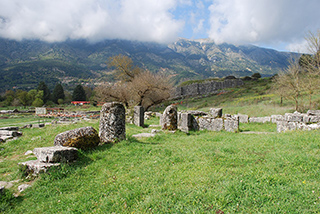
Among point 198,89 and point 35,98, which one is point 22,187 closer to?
point 198,89

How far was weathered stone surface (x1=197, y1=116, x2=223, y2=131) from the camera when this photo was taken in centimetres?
1275

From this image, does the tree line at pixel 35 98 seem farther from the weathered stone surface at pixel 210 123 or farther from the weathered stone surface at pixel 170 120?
the weathered stone surface at pixel 210 123

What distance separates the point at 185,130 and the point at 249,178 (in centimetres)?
812

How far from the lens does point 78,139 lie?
6934mm

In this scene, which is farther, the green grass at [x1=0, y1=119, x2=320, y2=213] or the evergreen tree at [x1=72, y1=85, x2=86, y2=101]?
the evergreen tree at [x1=72, y1=85, x2=86, y2=101]

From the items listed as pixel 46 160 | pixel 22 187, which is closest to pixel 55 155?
pixel 46 160

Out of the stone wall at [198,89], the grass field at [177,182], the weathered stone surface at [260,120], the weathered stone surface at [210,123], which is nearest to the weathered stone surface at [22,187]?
the grass field at [177,182]

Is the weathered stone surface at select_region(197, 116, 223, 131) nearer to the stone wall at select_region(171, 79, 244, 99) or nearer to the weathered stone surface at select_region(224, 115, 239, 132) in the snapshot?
the weathered stone surface at select_region(224, 115, 239, 132)

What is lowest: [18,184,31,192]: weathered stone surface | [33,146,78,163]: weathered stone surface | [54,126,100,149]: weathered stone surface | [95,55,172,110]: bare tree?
[18,184,31,192]: weathered stone surface

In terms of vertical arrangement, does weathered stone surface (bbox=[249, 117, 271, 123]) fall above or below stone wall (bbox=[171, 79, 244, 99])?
below

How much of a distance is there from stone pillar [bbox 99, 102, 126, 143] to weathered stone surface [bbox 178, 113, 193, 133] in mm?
5433

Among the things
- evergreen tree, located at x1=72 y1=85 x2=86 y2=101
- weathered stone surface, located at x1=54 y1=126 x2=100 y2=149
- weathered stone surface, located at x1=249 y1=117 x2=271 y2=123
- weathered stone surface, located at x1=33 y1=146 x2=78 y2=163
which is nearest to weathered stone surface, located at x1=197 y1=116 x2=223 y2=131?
weathered stone surface, located at x1=249 y1=117 x2=271 y2=123

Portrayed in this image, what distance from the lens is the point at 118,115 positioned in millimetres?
8367

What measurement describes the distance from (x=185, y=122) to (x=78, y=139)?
7503 mm
